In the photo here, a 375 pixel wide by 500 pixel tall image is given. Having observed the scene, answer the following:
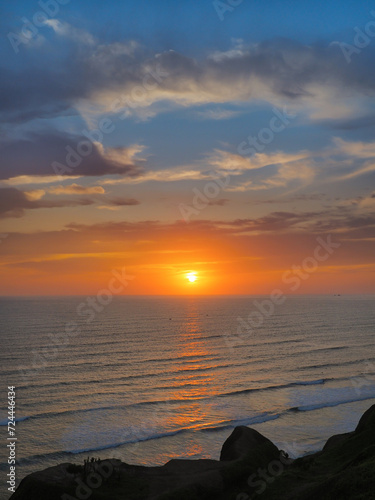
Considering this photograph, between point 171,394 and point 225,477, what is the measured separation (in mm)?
32025

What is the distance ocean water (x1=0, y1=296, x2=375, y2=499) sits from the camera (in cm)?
3988

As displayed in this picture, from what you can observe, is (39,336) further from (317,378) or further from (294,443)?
(294,443)

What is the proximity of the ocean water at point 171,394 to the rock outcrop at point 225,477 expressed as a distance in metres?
9.43

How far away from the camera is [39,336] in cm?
10912

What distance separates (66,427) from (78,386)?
15.5 meters

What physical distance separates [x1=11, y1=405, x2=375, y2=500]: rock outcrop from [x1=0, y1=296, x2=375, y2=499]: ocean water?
9.43m

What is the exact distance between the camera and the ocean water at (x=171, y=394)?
39875mm

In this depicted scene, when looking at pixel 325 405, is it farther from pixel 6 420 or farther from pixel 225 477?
pixel 6 420
